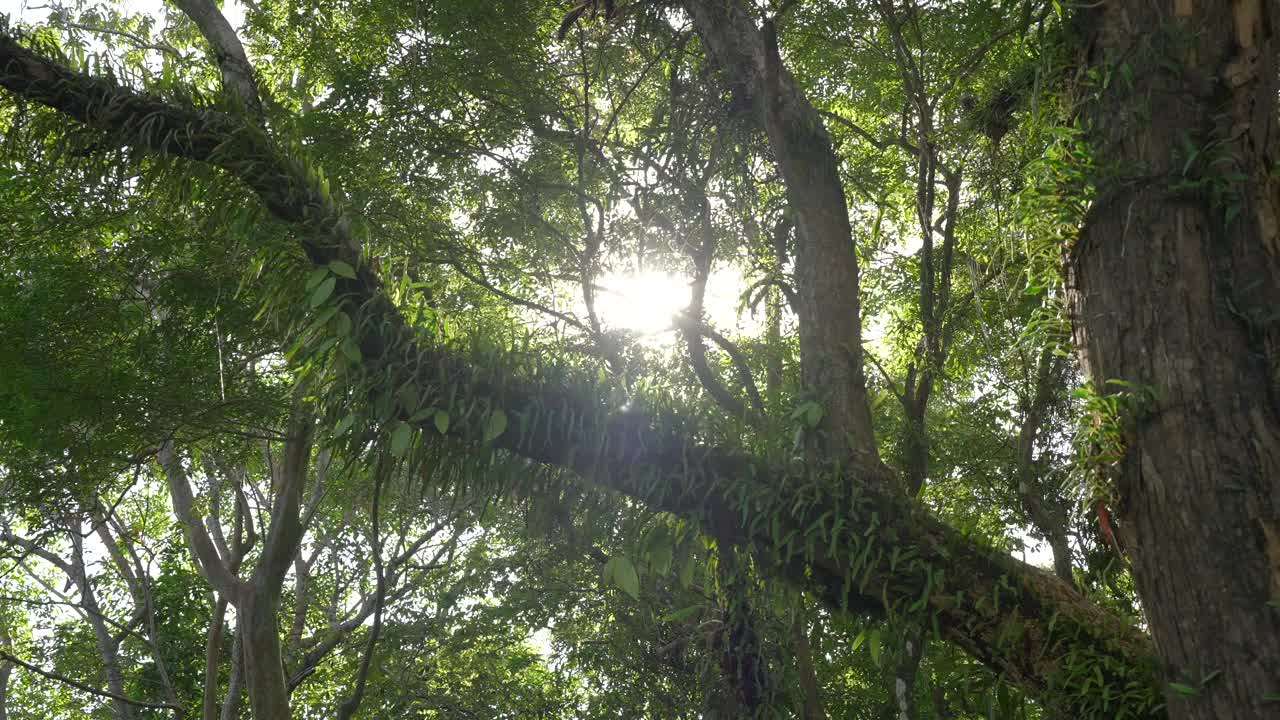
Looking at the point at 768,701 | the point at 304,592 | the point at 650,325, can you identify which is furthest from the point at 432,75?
the point at 304,592

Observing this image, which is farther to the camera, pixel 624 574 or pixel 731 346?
pixel 731 346

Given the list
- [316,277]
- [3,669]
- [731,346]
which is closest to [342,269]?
[316,277]

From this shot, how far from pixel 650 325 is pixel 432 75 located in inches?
82.2

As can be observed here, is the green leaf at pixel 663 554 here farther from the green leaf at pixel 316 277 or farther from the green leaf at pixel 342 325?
the green leaf at pixel 316 277

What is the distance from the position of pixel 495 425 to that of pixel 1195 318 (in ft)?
4.32

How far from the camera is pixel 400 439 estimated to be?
5.76 feet

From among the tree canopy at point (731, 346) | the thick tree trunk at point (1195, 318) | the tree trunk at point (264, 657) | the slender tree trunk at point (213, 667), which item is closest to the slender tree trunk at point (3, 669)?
the slender tree trunk at point (213, 667)

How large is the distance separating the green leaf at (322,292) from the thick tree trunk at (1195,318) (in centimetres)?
150

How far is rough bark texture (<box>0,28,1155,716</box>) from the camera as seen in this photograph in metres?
1.83

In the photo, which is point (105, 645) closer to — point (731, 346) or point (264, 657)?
point (264, 657)

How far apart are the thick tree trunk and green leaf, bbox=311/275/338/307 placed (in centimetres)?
150

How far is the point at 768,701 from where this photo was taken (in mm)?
2791

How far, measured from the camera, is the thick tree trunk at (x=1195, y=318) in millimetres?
1493

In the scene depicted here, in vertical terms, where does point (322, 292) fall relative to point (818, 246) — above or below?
below
